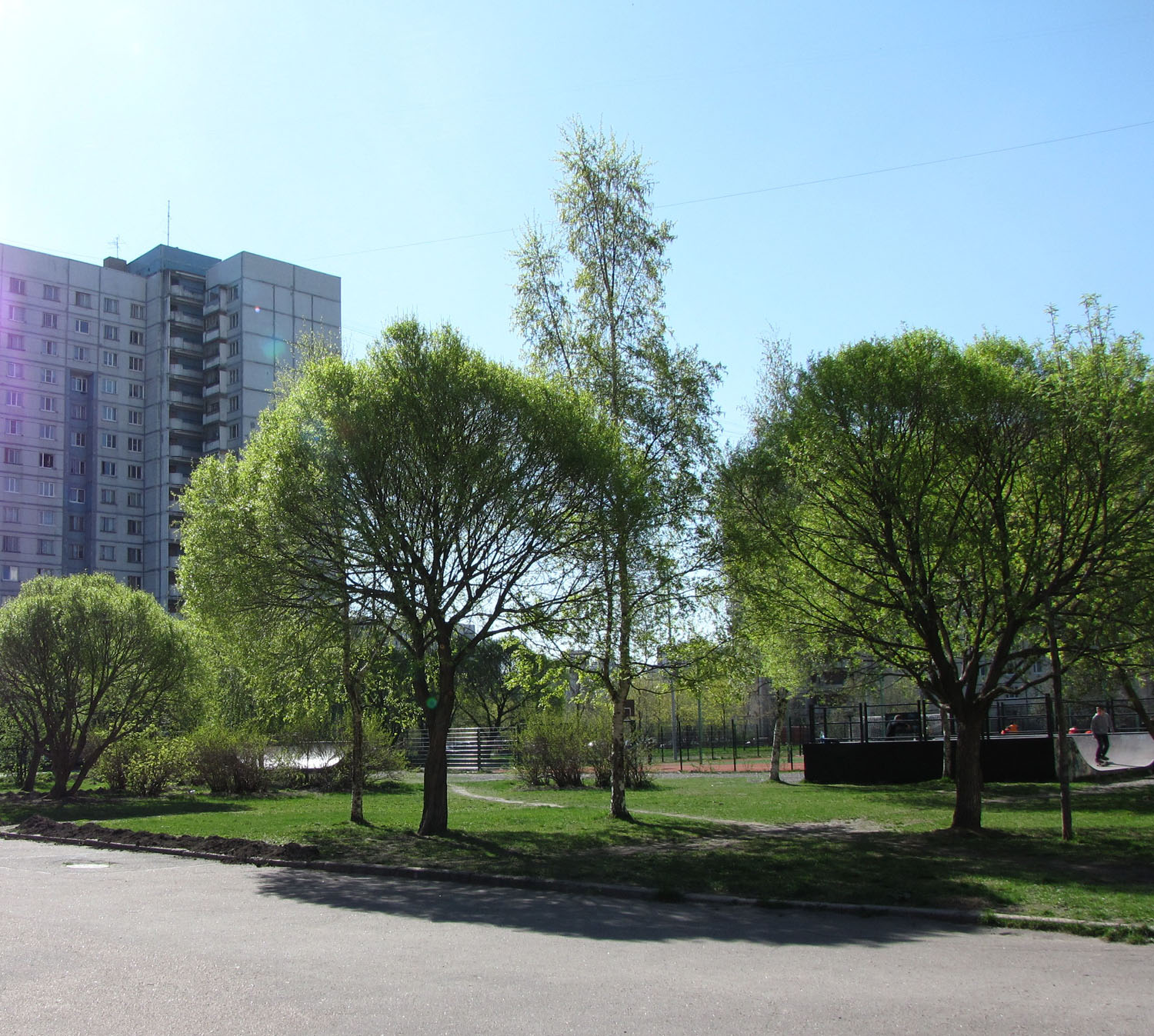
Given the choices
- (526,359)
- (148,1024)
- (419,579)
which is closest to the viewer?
(148,1024)

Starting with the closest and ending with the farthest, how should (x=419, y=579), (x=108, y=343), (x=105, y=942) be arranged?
(x=105, y=942)
(x=419, y=579)
(x=108, y=343)

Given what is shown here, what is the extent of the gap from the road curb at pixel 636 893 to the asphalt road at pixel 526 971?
260mm

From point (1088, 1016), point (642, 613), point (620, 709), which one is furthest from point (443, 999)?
point (620, 709)

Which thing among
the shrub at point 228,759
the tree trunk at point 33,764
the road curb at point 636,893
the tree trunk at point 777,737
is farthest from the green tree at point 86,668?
the tree trunk at point 777,737

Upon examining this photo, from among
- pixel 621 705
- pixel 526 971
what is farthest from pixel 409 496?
pixel 526 971

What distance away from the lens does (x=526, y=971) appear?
7.71m

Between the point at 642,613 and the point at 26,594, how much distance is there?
20.2m

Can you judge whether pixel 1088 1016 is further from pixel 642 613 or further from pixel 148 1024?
pixel 642 613

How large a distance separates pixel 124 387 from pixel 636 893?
78.0 meters

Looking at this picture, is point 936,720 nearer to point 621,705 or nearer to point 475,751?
point 475,751

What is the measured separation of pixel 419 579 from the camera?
16578 mm

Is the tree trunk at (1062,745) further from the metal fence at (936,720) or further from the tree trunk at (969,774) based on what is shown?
the metal fence at (936,720)

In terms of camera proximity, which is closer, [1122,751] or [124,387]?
[1122,751]

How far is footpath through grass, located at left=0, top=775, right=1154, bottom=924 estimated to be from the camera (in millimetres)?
11391
